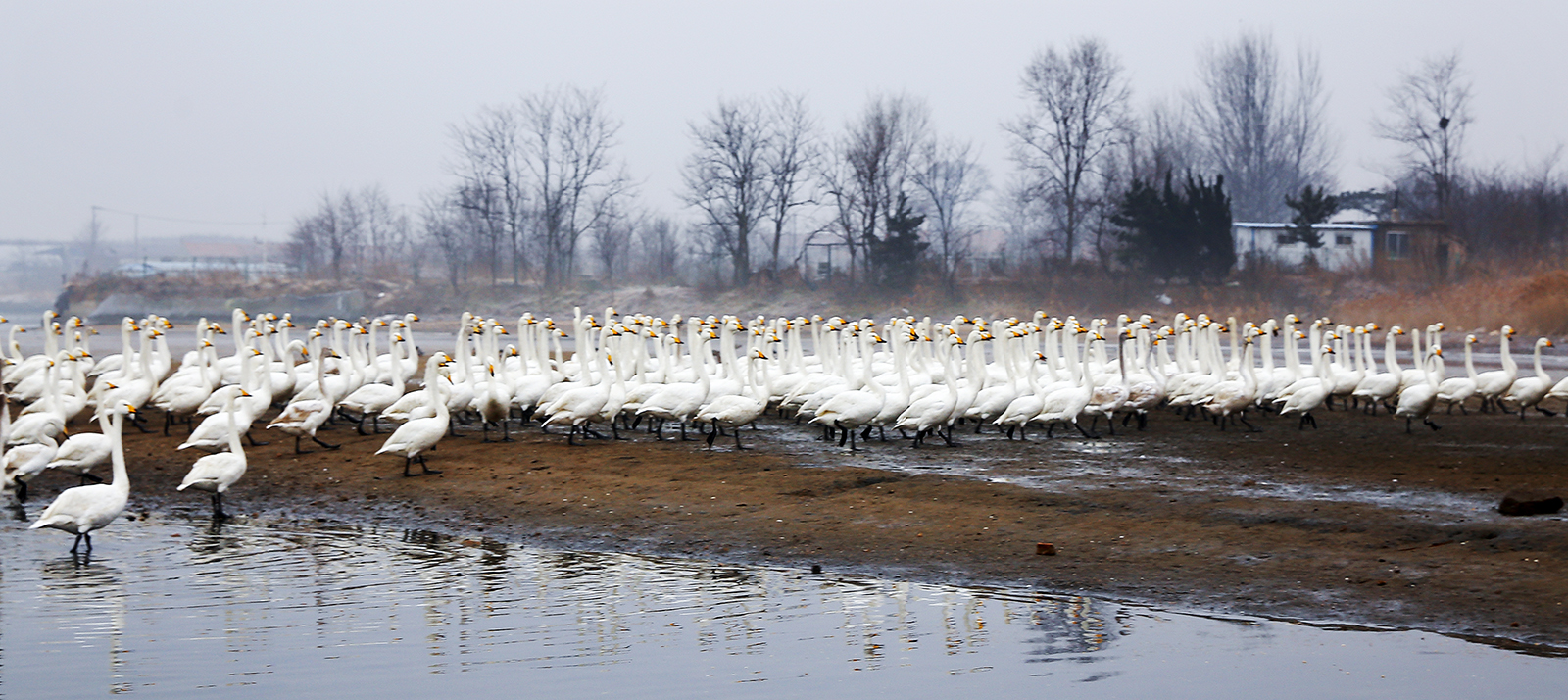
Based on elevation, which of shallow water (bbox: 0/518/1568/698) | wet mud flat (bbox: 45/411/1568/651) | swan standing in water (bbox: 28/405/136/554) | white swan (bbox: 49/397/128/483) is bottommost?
shallow water (bbox: 0/518/1568/698)

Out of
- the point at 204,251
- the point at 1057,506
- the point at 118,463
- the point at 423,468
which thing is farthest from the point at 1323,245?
the point at 204,251

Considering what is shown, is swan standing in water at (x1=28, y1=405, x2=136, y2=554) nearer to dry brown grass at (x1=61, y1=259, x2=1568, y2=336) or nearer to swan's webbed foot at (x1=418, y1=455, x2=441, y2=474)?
swan's webbed foot at (x1=418, y1=455, x2=441, y2=474)

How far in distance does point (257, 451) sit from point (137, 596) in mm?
6542

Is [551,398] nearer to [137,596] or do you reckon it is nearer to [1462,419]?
[137,596]

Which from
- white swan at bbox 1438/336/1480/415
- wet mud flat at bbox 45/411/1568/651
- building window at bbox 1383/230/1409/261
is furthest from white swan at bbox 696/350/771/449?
building window at bbox 1383/230/1409/261

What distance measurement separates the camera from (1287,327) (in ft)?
65.1

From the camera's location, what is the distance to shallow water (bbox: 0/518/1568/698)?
7.20m

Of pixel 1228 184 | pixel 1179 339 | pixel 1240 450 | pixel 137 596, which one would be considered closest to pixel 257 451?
pixel 137 596

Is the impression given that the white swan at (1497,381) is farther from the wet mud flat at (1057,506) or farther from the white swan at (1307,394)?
the white swan at (1307,394)

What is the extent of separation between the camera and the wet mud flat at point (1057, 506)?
8922 millimetres

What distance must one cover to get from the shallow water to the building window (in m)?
46.2

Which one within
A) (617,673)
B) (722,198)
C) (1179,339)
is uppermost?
(722,198)

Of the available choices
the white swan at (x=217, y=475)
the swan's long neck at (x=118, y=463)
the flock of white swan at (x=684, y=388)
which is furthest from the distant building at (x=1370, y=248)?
the swan's long neck at (x=118, y=463)

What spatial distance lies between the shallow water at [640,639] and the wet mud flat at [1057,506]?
0.59 m
